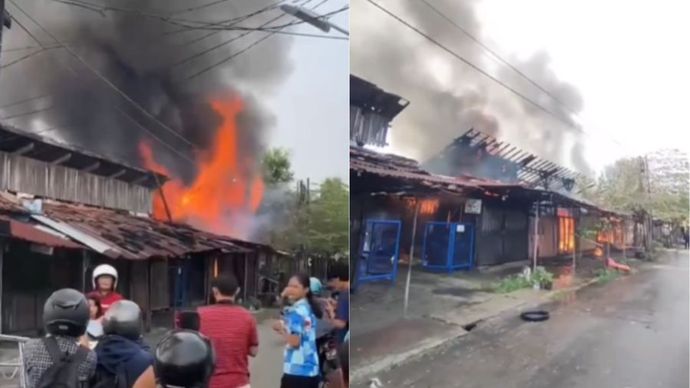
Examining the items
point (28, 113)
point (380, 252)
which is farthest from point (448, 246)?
point (28, 113)

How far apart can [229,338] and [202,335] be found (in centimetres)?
31

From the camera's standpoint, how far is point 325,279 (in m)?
2.97

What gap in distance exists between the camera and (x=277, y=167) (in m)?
3.00

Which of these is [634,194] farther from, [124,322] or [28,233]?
[28,233]

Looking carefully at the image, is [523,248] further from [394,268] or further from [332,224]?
[332,224]

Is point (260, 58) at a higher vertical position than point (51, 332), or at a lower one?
higher

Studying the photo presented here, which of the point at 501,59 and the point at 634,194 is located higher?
the point at 501,59

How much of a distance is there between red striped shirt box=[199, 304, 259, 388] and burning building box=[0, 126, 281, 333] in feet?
0.40

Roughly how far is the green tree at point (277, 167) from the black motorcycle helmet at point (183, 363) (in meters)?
1.48

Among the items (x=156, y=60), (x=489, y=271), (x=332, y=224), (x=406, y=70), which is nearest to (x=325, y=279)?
(x=332, y=224)

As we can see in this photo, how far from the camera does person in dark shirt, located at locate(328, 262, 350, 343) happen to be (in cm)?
294

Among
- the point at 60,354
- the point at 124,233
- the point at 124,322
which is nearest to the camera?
the point at 60,354

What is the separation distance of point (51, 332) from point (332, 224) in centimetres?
118

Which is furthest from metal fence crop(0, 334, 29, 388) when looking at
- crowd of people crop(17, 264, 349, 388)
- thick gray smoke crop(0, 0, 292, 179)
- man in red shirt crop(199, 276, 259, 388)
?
thick gray smoke crop(0, 0, 292, 179)
